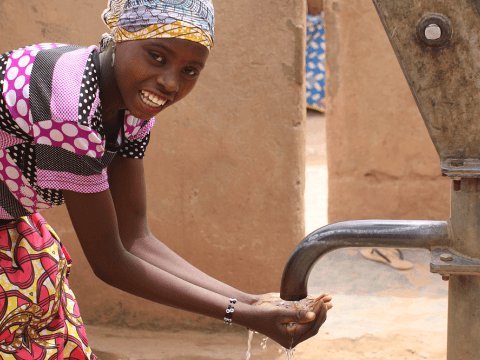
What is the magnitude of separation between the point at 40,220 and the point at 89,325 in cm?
143

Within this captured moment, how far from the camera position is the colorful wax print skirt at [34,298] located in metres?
1.21

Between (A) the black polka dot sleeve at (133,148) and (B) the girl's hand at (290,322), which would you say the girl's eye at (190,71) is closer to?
(A) the black polka dot sleeve at (133,148)

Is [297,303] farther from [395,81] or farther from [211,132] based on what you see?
[395,81]

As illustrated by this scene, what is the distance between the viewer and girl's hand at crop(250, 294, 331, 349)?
3.88 feet

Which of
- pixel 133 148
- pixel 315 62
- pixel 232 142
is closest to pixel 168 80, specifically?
pixel 133 148

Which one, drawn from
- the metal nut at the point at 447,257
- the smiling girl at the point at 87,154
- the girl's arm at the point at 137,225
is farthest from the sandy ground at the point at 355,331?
the metal nut at the point at 447,257

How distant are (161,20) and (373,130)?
121 inches

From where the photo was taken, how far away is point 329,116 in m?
4.10

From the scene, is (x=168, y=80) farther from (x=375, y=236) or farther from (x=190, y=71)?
(x=375, y=236)

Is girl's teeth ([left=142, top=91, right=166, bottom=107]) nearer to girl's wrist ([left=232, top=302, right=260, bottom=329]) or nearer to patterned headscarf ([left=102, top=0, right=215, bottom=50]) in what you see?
patterned headscarf ([left=102, top=0, right=215, bottom=50])

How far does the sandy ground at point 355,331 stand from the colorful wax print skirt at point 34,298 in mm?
1163

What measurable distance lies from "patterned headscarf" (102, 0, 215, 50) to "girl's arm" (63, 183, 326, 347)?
14.3 inches

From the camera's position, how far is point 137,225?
150 centimetres

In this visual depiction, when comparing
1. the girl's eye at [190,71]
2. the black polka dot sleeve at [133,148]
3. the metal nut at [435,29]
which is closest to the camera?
the metal nut at [435,29]
